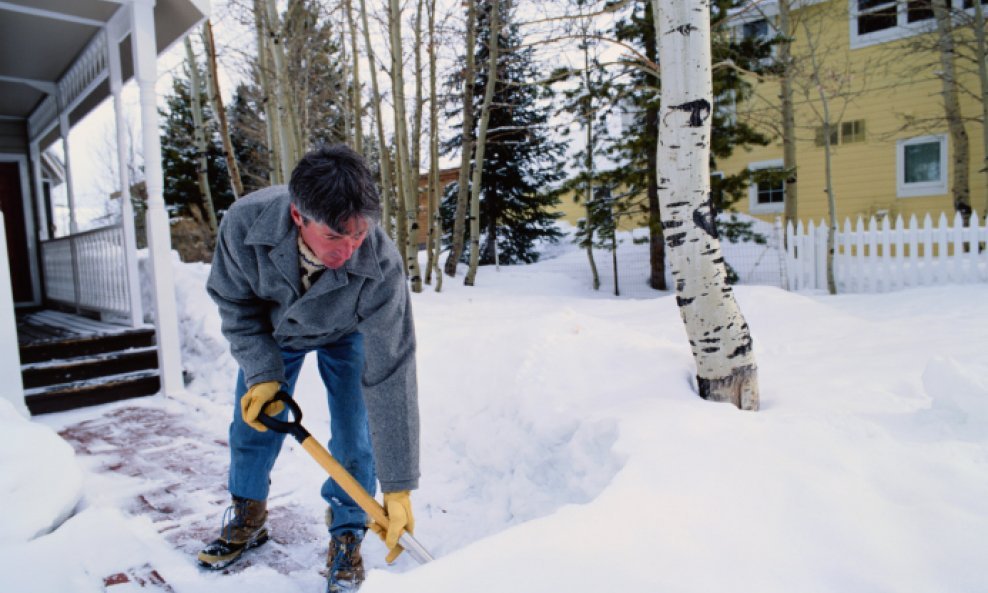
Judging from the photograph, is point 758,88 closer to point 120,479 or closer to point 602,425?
point 602,425

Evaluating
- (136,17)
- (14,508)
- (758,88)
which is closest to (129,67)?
(136,17)

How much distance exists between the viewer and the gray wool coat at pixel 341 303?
1813 millimetres

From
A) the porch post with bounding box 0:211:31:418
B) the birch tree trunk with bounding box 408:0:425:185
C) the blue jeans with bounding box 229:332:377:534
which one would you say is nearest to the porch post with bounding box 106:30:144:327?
the porch post with bounding box 0:211:31:418

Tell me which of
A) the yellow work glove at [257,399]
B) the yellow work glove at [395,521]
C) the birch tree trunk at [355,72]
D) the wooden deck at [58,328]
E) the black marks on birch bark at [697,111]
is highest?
the birch tree trunk at [355,72]

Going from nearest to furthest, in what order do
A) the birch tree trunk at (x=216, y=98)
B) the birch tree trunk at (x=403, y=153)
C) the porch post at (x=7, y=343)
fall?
1. the porch post at (x=7, y=343)
2. the birch tree trunk at (x=216, y=98)
3. the birch tree trunk at (x=403, y=153)

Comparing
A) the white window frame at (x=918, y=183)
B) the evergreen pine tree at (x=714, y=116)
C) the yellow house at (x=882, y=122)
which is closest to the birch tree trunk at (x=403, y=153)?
the evergreen pine tree at (x=714, y=116)

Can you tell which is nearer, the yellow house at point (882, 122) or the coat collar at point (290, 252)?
the coat collar at point (290, 252)

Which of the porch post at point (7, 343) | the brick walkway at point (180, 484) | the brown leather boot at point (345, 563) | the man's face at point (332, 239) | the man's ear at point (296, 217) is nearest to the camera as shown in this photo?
the man's face at point (332, 239)

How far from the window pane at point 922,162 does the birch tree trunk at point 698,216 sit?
12.7 meters

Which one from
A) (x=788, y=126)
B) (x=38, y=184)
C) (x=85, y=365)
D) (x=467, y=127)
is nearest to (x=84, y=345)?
(x=85, y=365)

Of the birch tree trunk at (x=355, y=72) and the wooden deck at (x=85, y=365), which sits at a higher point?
the birch tree trunk at (x=355, y=72)

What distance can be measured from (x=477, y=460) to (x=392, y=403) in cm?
148

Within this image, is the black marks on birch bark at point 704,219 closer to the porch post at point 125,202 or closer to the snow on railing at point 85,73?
the porch post at point 125,202

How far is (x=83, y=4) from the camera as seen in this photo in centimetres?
483
